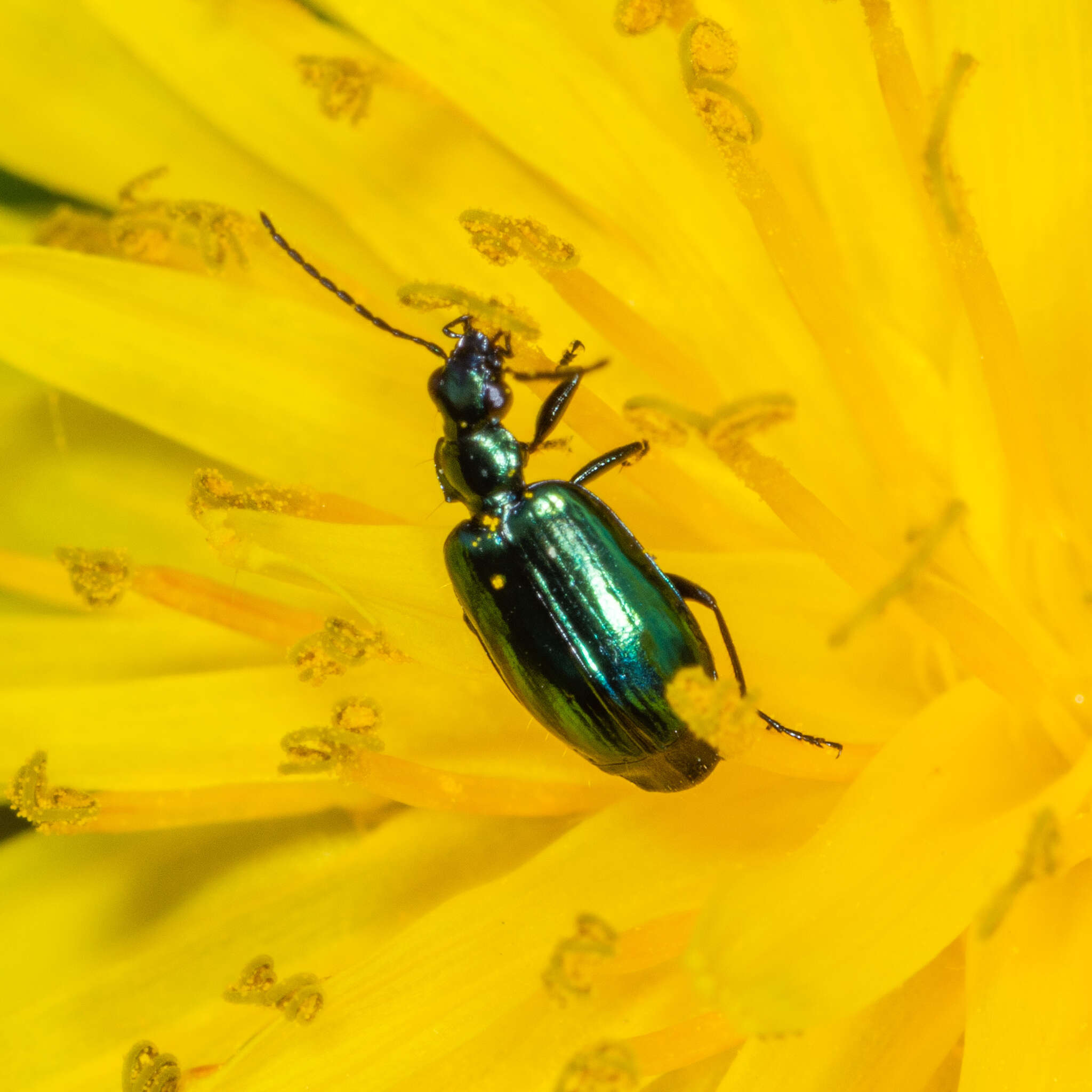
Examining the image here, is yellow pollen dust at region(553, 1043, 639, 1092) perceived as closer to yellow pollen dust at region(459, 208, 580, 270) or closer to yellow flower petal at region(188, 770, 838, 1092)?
yellow flower petal at region(188, 770, 838, 1092)

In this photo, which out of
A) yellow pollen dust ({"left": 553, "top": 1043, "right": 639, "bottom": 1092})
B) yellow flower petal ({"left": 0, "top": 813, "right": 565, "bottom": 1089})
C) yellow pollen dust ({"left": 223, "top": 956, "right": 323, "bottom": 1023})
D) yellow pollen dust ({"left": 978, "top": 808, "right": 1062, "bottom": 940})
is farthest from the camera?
yellow flower petal ({"left": 0, "top": 813, "right": 565, "bottom": 1089})

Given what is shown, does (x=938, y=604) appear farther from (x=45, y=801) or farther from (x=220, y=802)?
(x=45, y=801)

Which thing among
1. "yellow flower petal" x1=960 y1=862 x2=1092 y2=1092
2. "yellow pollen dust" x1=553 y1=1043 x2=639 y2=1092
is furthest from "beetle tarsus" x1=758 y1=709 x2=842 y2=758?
"yellow pollen dust" x1=553 y1=1043 x2=639 y2=1092

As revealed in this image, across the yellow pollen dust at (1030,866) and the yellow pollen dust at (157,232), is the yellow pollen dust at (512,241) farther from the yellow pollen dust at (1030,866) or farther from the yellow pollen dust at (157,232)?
the yellow pollen dust at (1030,866)

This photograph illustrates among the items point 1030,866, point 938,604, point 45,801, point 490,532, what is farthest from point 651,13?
point 45,801

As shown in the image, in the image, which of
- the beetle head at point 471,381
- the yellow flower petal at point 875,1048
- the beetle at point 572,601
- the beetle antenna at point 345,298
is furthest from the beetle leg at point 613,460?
the yellow flower petal at point 875,1048

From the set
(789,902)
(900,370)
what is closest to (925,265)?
(900,370)

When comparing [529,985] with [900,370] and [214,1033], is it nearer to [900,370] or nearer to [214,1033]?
[214,1033]
